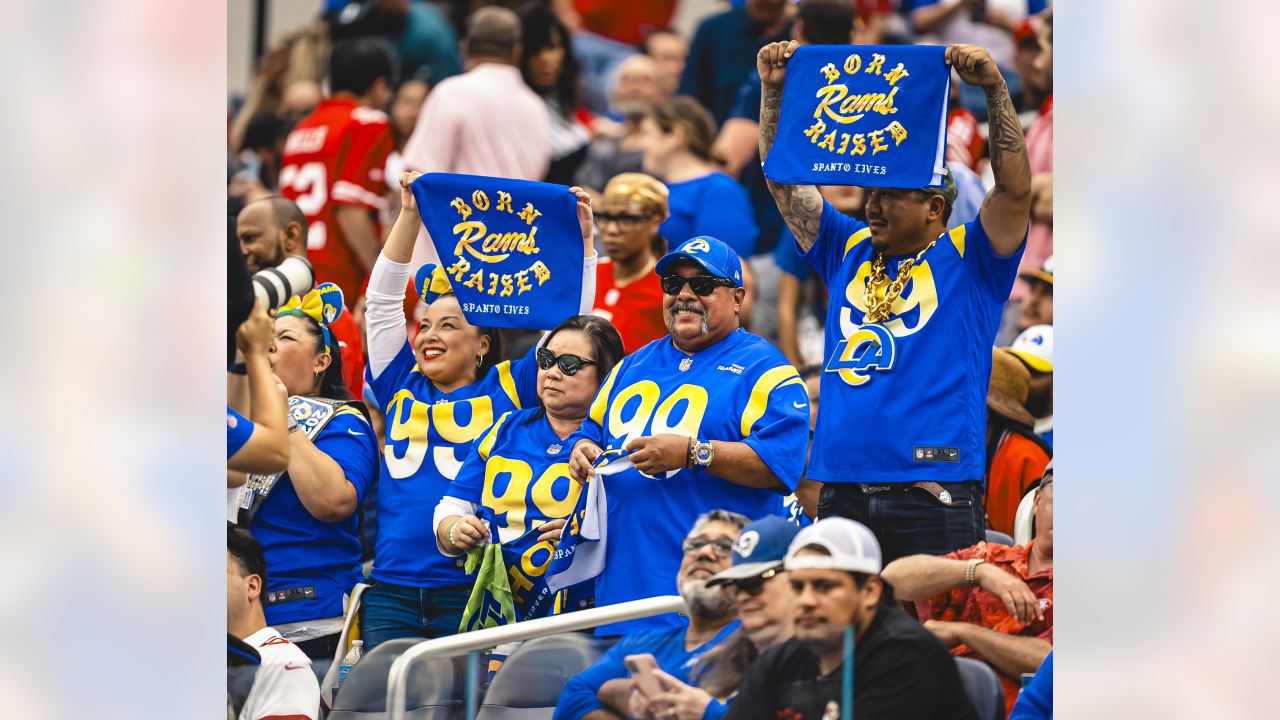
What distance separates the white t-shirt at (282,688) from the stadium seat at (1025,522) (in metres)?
2.14

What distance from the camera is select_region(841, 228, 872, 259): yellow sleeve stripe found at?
5.64m

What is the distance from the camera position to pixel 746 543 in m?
4.44

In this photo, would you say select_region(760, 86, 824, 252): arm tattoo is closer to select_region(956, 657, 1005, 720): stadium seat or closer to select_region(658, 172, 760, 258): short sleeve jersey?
select_region(956, 657, 1005, 720): stadium seat

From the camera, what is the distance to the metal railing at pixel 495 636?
446 cm

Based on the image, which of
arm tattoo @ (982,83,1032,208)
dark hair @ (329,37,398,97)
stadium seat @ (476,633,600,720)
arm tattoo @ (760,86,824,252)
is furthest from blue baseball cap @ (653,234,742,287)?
dark hair @ (329,37,398,97)

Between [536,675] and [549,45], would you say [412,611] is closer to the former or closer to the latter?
[536,675]

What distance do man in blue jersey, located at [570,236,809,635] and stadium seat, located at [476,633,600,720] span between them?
0.57 meters

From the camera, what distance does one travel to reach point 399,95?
986cm

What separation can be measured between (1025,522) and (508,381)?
168 centimetres

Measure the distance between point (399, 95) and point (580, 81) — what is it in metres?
0.94

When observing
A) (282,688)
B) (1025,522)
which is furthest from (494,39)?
(282,688)
